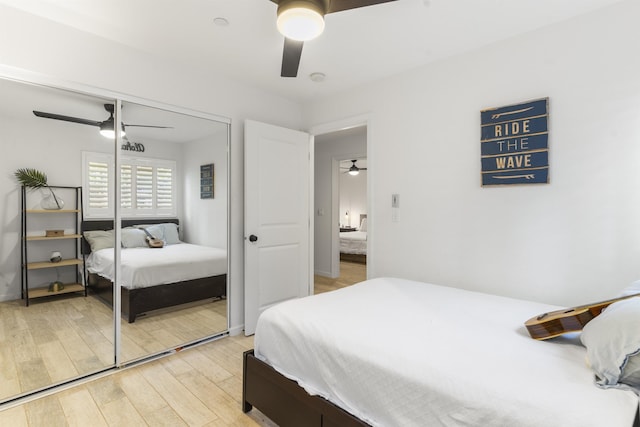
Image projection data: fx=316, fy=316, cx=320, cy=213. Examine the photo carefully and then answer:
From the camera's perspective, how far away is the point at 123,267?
2467mm

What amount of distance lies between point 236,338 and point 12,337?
5.25 feet

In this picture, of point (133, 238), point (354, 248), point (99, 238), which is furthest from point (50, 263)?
point (354, 248)

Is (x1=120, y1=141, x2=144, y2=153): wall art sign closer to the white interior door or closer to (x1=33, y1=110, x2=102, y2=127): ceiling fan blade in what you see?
(x1=33, y1=110, x2=102, y2=127): ceiling fan blade

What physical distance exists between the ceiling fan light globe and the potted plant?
1.90 m

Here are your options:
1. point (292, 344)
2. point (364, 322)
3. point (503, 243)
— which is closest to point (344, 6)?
point (364, 322)

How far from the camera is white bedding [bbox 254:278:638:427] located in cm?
99

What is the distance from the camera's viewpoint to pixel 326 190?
5.61 meters

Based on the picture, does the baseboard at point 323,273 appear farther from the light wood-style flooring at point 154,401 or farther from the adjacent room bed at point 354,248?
the light wood-style flooring at point 154,401

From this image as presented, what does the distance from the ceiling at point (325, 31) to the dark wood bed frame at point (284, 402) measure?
216cm

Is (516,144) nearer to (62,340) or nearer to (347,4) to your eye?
(347,4)

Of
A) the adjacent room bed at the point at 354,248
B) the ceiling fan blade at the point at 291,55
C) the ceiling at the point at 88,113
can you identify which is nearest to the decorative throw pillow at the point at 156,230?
the ceiling at the point at 88,113

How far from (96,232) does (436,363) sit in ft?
8.04

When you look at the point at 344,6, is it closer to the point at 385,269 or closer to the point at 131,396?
the point at 385,269

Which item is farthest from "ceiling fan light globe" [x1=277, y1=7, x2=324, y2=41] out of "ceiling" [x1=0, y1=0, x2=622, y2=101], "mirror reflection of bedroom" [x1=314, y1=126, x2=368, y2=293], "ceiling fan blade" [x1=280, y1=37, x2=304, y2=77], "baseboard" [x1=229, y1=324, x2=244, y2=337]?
"mirror reflection of bedroom" [x1=314, y1=126, x2=368, y2=293]
